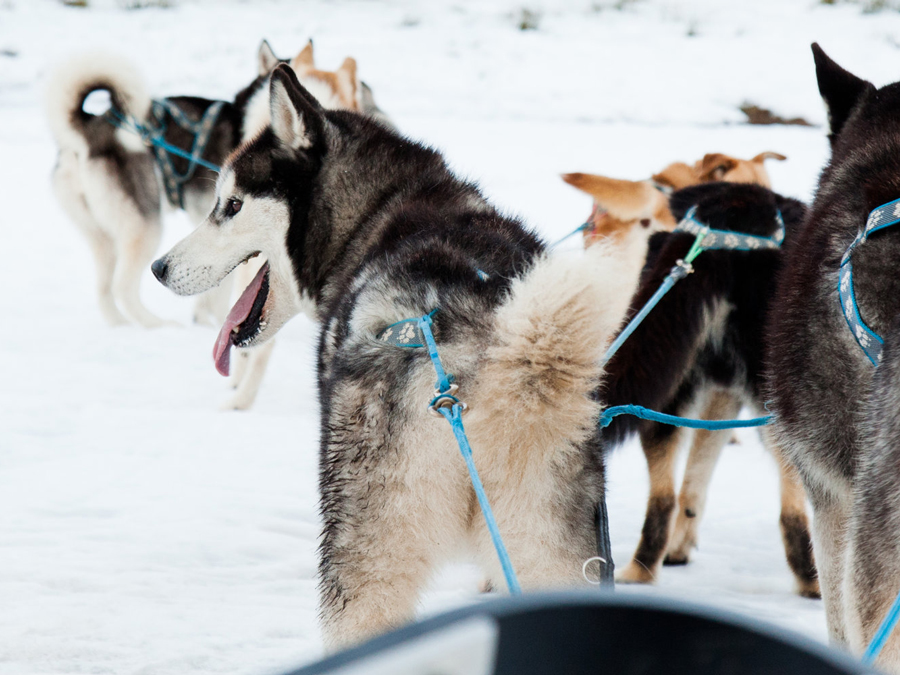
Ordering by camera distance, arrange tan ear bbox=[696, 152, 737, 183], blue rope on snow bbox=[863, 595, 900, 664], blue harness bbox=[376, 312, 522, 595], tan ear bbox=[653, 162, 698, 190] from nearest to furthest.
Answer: blue rope on snow bbox=[863, 595, 900, 664] < blue harness bbox=[376, 312, 522, 595] < tan ear bbox=[696, 152, 737, 183] < tan ear bbox=[653, 162, 698, 190]

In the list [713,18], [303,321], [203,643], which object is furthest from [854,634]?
[713,18]

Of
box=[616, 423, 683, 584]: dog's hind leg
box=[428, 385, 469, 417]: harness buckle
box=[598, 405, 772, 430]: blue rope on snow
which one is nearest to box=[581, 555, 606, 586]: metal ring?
box=[428, 385, 469, 417]: harness buckle

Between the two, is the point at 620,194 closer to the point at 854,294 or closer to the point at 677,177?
the point at 677,177

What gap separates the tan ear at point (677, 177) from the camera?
4084mm

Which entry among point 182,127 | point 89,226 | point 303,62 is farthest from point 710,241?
point 89,226

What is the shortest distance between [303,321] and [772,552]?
4.84 metres

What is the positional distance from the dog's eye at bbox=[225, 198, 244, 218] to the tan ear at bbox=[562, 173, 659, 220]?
1.72 m

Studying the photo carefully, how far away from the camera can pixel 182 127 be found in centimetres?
632

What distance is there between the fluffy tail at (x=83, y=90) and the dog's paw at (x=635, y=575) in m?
5.05

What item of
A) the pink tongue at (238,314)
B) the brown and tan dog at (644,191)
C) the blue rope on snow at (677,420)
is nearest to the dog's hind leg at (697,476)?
the brown and tan dog at (644,191)

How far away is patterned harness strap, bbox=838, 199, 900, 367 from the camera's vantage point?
4.65ft

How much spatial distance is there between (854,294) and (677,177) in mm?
2777

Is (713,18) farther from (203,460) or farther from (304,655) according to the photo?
(304,655)

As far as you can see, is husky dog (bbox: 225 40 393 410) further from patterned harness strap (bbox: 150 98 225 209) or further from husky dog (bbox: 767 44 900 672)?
husky dog (bbox: 767 44 900 672)
